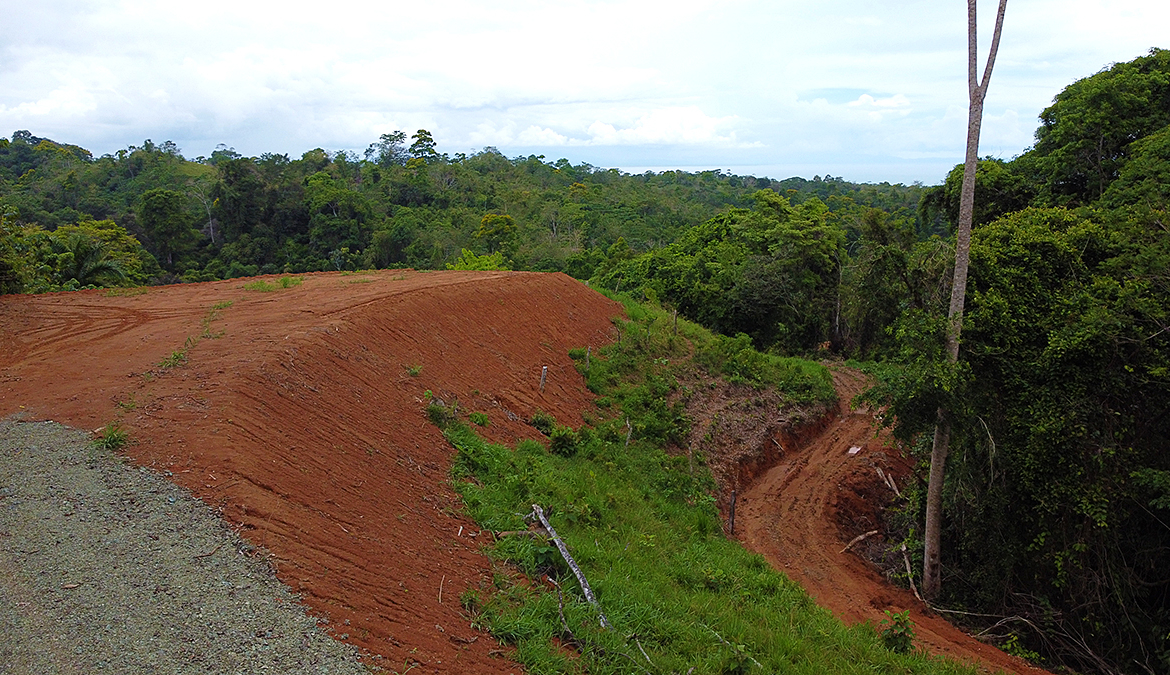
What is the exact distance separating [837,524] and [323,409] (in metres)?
9.71

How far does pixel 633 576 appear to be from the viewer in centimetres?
770

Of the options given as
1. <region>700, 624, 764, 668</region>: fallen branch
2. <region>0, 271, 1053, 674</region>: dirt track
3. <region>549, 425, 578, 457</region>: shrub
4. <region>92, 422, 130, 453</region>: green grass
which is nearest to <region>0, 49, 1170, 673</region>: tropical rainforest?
<region>0, 271, 1053, 674</region>: dirt track

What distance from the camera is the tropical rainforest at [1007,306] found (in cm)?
893

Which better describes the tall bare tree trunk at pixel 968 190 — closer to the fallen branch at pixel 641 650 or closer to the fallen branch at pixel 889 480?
the fallen branch at pixel 889 480

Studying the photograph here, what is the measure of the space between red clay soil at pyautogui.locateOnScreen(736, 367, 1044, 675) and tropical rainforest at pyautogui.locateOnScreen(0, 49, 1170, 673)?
92cm

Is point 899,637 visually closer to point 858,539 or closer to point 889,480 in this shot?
point 858,539

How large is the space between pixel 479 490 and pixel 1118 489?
27.3 ft

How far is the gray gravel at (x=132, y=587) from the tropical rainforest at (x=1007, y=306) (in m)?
8.31

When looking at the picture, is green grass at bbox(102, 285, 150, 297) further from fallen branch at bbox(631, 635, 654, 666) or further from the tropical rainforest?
fallen branch at bbox(631, 635, 654, 666)

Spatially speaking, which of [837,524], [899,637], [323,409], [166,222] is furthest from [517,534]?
[166,222]

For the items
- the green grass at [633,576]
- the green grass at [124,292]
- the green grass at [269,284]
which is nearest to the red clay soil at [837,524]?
the green grass at [633,576]

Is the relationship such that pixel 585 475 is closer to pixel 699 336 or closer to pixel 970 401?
pixel 970 401

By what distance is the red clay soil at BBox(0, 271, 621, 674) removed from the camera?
5.50m

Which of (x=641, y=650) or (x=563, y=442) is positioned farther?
(x=563, y=442)
